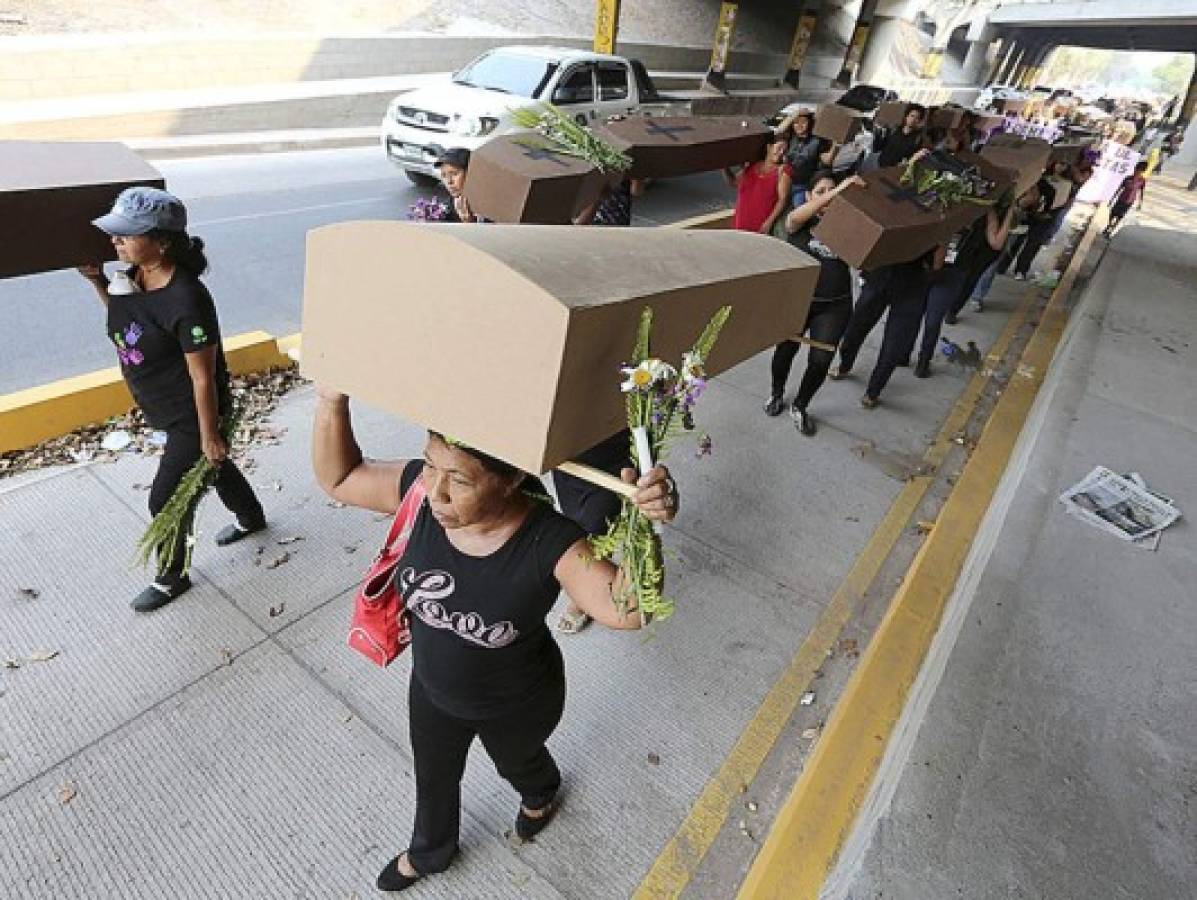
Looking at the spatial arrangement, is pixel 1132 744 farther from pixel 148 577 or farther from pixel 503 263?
pixel 148 577

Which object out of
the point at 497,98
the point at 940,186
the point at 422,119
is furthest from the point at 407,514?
the point at 497,98

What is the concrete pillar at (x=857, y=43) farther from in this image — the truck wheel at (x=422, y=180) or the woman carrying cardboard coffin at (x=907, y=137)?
the truck wheel at (x=422, y=180)

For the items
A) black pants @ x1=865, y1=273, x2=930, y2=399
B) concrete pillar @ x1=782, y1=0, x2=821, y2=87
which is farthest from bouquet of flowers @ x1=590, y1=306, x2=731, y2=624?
concrete pillar @ x1=782, y1=0, x2=821, y2=87

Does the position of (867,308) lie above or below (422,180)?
above

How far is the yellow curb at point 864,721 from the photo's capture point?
2.50 meters

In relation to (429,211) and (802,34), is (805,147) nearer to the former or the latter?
(429,211)

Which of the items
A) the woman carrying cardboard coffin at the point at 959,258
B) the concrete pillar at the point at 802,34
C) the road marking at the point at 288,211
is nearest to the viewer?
the woman carrying cardboard coffin at the point at 959,258

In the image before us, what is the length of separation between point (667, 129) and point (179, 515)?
13.0ft

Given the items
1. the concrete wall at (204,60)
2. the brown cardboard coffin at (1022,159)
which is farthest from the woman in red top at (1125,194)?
the concrete wall at (204,60)

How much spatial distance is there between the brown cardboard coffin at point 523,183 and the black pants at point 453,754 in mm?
2231

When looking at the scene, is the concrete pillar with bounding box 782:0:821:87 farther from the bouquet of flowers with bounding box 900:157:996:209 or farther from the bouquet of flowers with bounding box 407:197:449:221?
the bouquet of flowers with bounding box 407:197:449:221

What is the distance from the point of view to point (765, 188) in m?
5.41

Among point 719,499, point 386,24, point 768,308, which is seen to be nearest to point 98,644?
point 768,308

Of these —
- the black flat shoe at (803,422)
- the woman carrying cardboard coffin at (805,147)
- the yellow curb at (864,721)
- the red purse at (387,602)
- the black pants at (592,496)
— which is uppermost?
the woman carrying cardboard coffin at (805,147)
